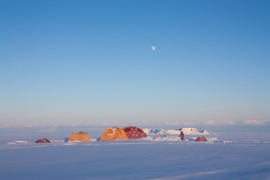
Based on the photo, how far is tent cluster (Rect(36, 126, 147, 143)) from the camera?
36.6 m

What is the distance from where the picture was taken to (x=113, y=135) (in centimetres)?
3906

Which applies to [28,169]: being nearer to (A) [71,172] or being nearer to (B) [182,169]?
(A) [71,172]

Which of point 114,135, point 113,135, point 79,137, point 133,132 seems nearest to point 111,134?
point 113,135

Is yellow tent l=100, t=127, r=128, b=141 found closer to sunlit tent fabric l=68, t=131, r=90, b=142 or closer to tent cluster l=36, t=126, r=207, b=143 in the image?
tent cluster l=36, t=126, r=207, b=143

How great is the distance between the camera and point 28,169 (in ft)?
43.1

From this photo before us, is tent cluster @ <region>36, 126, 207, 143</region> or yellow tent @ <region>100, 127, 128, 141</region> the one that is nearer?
tent cluster @ <region>36, 126, 207, 143</region>

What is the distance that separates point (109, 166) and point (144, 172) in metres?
2.35

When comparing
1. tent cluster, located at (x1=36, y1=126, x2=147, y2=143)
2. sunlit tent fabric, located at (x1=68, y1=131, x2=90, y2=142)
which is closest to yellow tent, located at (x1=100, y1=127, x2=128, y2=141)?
tent cluster, located at (x1=36, y1=126, x2=147, y2=143)

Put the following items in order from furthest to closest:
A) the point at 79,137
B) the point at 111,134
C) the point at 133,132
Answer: the point at 133,132 < the point at 111,134 < the point at 79,137

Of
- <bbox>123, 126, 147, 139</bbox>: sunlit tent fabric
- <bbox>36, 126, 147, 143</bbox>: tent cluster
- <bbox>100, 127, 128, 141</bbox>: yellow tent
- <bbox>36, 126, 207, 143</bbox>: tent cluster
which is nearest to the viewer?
<bbox>36, 126, 207, 143</bbox>: tent cluster

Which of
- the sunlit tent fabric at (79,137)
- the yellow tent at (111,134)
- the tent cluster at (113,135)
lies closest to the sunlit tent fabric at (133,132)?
the tent cluster at (113,135)

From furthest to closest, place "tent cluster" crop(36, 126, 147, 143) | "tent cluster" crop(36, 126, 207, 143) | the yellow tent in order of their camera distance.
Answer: the yellow tent, "tent cluster" crop(36, 126, 147, 143), "tent cluster" crop(36, 126, 207, 143)

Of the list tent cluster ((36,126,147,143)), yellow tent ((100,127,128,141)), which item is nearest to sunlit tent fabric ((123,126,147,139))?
tent cluster ((36,126,147,143))

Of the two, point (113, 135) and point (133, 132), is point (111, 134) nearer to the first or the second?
point (113, 135)
